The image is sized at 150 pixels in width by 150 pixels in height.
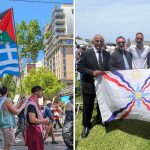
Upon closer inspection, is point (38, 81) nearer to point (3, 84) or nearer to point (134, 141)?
point (3, 84)

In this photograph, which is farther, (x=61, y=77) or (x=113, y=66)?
(x=113, y=66)

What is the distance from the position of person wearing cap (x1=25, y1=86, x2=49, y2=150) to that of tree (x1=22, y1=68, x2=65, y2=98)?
0.28 feet

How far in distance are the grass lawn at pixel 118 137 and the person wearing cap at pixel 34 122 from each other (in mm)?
1123

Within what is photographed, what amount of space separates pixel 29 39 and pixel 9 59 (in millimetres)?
479

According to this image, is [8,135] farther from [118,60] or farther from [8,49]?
[118,60]

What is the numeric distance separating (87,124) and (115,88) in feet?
2.69

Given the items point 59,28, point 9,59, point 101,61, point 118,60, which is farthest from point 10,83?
point 118,60

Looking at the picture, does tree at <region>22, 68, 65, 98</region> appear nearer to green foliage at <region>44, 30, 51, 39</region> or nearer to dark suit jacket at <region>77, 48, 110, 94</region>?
green foliage at <region>44, 30, 51, 39</region>

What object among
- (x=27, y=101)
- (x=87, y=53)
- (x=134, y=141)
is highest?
(x=87, y=53)

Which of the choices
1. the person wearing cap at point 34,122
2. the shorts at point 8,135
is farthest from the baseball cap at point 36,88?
the shorts at point 8,135

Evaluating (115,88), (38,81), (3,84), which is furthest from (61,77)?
(115,88)

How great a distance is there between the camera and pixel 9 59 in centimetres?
766

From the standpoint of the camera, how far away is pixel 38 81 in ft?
→ 25.3

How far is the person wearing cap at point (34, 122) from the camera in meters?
7.70
